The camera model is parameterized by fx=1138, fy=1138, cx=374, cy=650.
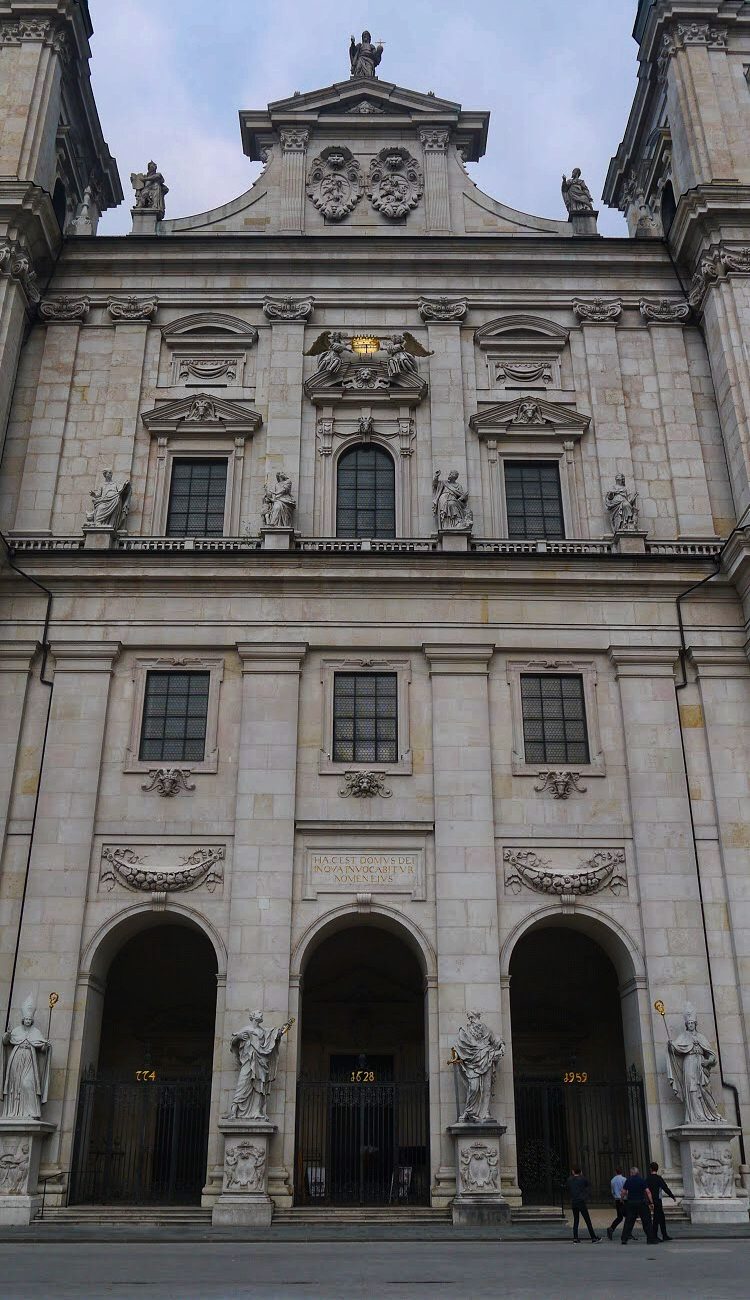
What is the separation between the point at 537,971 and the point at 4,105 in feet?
83.6

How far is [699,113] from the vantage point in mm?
29859

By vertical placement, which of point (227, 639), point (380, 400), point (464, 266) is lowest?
point (227, 639)

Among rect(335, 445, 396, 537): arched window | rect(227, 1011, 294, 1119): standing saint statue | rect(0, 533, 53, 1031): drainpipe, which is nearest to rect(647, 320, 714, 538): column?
rect(335, 445, 396, 537): arched window

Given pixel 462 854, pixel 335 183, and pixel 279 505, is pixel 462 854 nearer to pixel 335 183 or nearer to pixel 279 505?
pixel 279 505

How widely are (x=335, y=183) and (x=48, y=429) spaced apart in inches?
425

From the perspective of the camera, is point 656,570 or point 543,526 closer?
point 656,570

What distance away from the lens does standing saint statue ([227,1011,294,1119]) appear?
20422 mm

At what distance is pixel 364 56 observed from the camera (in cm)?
3341

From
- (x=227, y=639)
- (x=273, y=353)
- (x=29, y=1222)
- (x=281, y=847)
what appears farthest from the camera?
(x=273, y=353)

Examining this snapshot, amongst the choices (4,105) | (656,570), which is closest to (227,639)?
(656,570)

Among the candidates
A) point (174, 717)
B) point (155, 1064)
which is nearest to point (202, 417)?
point (174, 717)

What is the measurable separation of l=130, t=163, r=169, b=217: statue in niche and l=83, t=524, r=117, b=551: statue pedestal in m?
10.8

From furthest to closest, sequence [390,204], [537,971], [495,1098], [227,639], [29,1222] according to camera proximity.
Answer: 1. [390,204]
2. [537,971]
3. [227,639]
4. [495,1098]
5. [29,1222]

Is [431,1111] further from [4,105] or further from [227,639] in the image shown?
[4,105]
